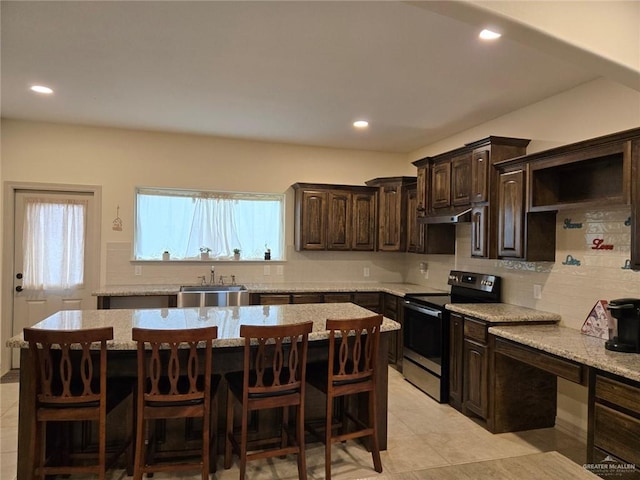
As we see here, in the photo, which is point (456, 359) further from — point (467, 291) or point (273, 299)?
point (273, 299)

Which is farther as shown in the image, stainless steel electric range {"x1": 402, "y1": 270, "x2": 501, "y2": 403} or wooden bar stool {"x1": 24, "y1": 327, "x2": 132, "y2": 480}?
stainless steel electric range {"x1": 402, "y1": 270, "x2": 501, "y2": 403}

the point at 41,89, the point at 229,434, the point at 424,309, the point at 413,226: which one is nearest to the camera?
the point at 229,434

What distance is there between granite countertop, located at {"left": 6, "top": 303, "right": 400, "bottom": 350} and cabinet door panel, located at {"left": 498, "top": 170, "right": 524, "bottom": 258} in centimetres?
135

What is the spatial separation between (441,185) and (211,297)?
2.82m

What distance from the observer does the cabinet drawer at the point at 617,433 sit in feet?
6.89

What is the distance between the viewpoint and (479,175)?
384 centimetres

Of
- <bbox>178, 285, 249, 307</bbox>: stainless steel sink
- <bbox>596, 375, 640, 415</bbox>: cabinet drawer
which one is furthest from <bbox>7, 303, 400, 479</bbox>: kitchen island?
<bbox>178, 285, 249, 307</bbox>: stainless steel sink

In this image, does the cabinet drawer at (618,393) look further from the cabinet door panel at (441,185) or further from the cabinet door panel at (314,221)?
the cabinet door panel at (314,221)

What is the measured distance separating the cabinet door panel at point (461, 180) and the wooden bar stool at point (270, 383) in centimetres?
239

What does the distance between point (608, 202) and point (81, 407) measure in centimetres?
341

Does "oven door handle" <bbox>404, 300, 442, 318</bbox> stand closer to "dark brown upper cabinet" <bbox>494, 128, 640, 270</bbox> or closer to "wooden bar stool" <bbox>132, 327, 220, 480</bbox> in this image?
"dark brown upper cabinet" <bbox>494, 128, 640, 270</bbox>

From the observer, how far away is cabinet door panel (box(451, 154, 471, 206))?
4012mm

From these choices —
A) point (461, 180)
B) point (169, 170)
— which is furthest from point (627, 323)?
point (169, 170)

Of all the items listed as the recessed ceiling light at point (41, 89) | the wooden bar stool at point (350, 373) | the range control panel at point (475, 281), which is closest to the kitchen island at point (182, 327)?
the wooden bar stool at point (350, 373)
